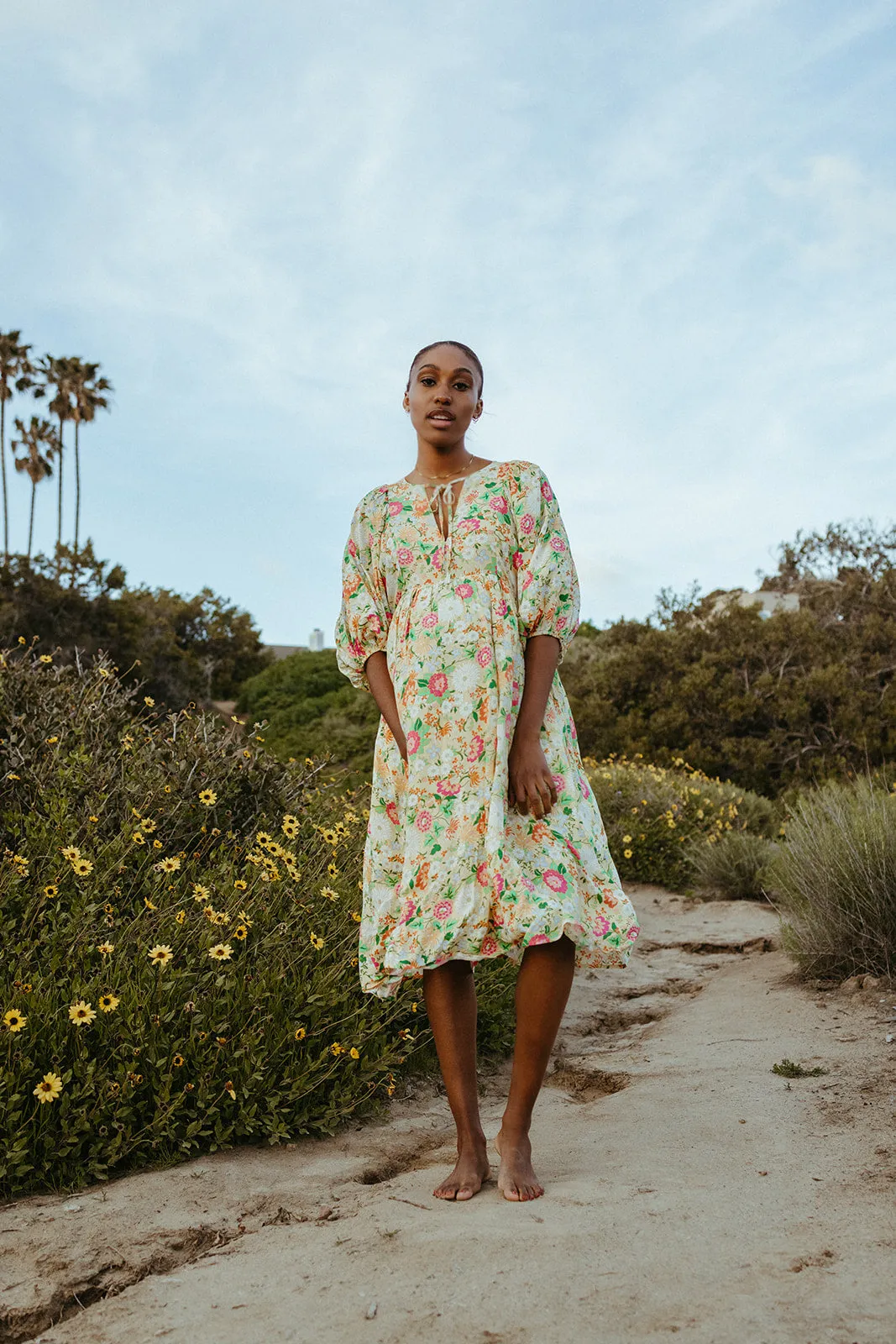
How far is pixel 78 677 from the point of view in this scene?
5602 mm

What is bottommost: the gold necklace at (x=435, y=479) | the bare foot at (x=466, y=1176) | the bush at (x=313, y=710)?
the bare foot at (x=466, y=1176)

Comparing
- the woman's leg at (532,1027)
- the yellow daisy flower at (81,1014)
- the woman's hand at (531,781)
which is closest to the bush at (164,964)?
the yellow daisy flower at (81,1014)

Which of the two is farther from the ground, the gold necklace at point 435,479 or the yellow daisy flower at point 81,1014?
the gold necklace at point 435,479

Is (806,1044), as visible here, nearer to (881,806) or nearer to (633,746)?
(881,806)

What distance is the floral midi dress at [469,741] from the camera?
2.69 meters

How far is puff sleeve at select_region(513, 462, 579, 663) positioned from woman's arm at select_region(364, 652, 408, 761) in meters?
0.42

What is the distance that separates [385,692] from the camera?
122 inches

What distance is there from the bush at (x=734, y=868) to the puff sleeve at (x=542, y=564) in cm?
543

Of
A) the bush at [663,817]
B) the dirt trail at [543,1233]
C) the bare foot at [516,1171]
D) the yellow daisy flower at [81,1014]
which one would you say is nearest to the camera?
the dirt trail at [543,1233]

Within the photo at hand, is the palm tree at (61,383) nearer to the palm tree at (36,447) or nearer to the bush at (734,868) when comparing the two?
the palm tree at (36,447)

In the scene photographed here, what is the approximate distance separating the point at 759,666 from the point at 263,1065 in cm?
1250

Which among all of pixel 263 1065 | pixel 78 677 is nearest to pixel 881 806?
pixel 263 1065

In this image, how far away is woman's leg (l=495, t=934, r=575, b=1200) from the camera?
2.70 meters

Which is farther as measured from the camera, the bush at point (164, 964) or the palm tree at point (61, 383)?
the palm tree at point (61, 383)
